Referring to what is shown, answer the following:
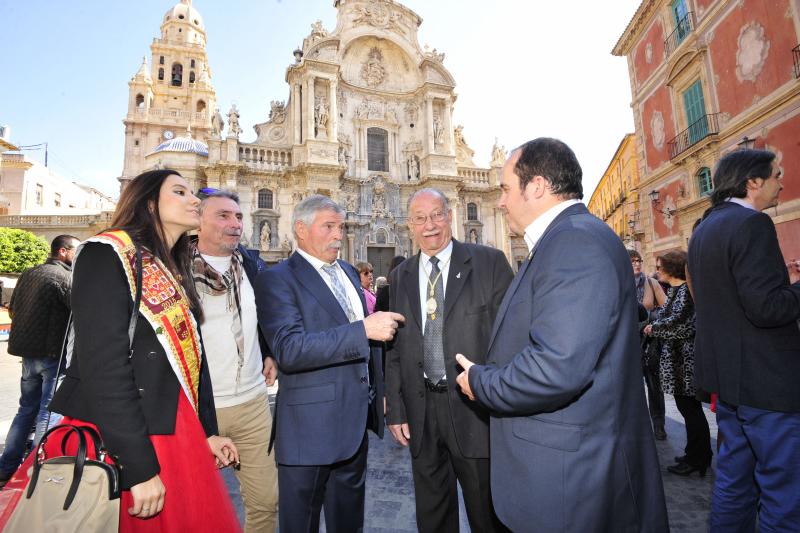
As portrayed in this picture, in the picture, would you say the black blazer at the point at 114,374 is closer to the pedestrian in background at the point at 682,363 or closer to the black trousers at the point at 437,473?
the black trousers at the point at 437,473

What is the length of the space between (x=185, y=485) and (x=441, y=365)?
4.92 feet

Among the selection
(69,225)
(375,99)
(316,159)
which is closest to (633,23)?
(375,99)

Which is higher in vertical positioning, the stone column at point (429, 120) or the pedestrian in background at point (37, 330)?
the stone column at point (429, 120)

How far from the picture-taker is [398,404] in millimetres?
2697

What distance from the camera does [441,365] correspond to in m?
2.48

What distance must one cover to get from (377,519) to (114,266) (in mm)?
2867

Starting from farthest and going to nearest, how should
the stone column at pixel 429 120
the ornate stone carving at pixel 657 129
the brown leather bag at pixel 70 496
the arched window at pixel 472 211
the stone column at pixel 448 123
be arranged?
the arched window at pixel 472 211
the stone column at pixel 448 123
the stone column at pixel 429 120
the ornate stone carving at pixel 657 129
the brown leather bag at pixel 70 496

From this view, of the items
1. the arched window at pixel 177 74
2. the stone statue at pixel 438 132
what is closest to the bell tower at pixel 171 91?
the arched window at pixel 177 74

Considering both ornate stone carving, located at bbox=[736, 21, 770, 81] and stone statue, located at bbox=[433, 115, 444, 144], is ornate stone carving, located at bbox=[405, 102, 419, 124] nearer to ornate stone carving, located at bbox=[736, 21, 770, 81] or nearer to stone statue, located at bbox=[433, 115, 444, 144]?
stone statue, located at bbox=[433, 115, 444, 144]

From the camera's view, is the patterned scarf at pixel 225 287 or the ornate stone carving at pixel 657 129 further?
the ornate stone carving at pixel 657 129

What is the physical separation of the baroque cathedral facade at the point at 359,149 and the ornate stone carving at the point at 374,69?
0.07 meters

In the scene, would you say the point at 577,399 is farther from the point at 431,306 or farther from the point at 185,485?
the point at 185,485

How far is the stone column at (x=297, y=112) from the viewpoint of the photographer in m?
22.5

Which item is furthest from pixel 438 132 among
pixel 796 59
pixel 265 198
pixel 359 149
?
pixel 796 59
